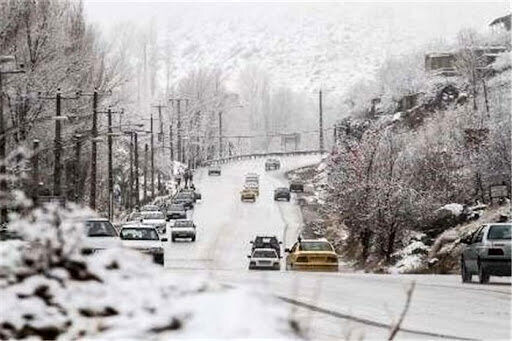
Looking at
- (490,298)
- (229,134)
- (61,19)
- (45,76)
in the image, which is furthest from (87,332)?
(229,134)

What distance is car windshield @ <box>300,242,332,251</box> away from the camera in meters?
Result: 37.3

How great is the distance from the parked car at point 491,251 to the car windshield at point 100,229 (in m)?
10.2

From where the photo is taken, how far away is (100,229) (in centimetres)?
3119

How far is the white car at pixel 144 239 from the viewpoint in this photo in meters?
33.8

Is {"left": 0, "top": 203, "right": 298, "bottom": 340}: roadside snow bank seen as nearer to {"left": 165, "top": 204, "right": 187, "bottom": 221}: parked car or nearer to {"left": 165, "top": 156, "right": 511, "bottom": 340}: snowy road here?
{"left": 165, "top": 156, "right": 511, "bottom": 340}: snowy road

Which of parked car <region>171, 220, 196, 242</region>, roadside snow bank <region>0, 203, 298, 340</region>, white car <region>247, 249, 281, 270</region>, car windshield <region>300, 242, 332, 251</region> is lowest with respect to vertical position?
parked car <region>171, 220, 196, 242</region>

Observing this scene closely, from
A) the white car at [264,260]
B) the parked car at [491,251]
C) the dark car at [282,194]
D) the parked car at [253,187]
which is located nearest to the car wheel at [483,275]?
the parked car at [491,251]

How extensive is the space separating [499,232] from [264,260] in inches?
673

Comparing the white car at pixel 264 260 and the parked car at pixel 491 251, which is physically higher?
the parked car at pixel 491 251

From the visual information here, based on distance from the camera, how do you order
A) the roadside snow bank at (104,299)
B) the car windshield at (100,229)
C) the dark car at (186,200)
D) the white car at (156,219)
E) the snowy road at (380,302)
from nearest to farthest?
1. the roadside snow bank at (104,299)
2. the snowy road at (380,302)
3. the car windshield at (100,229)
4. the white car at (156,219)
5. the dark car at (186,200)

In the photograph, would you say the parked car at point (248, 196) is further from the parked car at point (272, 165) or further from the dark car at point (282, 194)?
the parked car at point (272, 165)

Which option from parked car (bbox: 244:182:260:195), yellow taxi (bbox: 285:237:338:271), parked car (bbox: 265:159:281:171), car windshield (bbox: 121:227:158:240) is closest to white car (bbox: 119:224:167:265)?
car windshield (bbox: 121:227:158:240)

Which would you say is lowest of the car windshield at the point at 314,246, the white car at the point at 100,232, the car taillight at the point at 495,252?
the car windshield at the point at 314,246

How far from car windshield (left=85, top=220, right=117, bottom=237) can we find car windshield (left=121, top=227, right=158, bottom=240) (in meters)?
3.12
